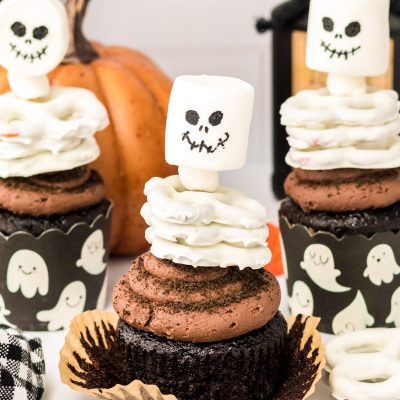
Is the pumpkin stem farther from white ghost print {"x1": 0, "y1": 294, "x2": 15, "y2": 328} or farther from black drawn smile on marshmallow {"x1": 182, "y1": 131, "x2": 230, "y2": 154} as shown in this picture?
black drawn smile on marshmallow {"x1": 182, "y1": 131, "x2": 230, "y2": 154}

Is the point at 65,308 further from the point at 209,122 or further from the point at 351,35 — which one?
the point at 351,35

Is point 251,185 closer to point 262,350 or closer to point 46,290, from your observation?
point 46,290

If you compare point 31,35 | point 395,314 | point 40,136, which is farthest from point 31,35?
point 395,314

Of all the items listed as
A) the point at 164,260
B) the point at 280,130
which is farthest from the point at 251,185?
the point at 164,260

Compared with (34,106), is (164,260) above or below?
below

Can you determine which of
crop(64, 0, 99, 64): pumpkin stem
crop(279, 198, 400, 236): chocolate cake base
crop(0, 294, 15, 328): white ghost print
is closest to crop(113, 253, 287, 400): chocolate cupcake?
crop(279, 198, 400, 236): chocolate cake base

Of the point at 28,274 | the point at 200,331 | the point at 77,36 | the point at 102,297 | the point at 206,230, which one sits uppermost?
the point at 77,36

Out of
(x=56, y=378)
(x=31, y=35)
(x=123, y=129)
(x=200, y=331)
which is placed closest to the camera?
(x=200, y=331)
